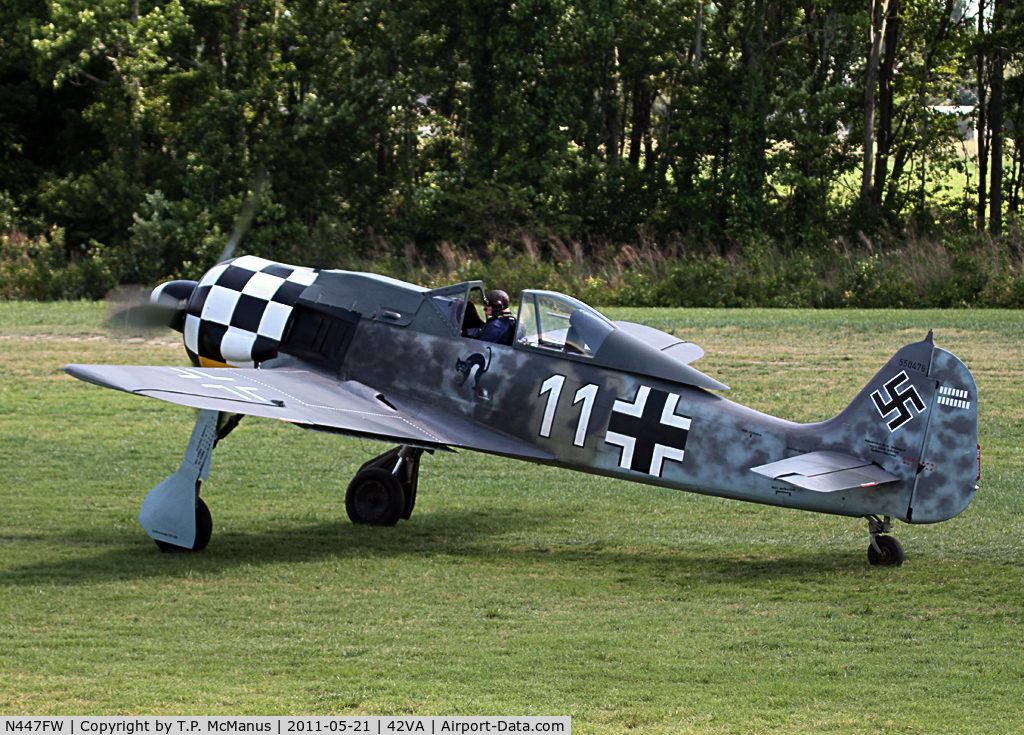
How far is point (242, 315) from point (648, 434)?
12.5ft

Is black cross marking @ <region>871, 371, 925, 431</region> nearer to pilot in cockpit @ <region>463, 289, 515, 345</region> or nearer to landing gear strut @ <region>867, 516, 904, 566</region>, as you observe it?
landing gear strut @ <region>867, 516, 904, 566</region>

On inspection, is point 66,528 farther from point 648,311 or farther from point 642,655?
point 648,311

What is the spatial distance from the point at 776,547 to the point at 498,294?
2946 mm

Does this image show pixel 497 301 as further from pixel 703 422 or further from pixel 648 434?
pixel 703 422

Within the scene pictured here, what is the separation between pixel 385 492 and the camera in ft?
33.0

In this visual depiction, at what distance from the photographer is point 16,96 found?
36062mm

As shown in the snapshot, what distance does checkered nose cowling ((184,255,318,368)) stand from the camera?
1026cm

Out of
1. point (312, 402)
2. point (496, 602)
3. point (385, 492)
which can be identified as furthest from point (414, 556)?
point (496, 602)

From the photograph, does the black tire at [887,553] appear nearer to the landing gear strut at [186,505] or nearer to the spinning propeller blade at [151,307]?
the landing gear strut at [186,505]

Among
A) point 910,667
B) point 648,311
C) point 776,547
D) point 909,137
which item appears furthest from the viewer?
point 909,137

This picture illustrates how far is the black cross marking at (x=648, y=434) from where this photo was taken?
28.1ft

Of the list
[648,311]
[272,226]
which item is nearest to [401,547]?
[648,311]
